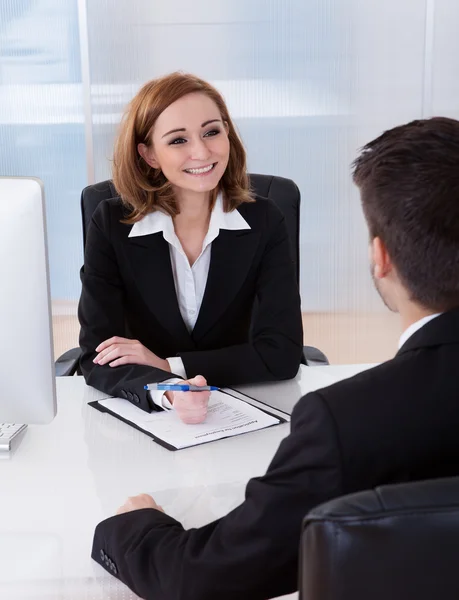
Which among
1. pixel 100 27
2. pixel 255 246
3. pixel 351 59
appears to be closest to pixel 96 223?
pixel 255 246

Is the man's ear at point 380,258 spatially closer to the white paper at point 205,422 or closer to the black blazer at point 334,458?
the black blazer at point 334,458

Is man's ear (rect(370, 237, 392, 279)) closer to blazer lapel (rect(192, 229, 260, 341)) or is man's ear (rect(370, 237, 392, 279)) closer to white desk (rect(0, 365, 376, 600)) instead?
white desk (rect(0, 365, 376, 600))

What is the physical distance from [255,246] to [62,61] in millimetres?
2210

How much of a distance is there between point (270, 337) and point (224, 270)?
28 cm

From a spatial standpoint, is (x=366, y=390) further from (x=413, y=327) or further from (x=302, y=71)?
(x=302, y=71)

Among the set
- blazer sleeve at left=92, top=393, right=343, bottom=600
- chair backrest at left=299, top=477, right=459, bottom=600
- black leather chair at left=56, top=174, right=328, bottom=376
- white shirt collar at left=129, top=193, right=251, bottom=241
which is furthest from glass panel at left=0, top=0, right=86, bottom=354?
chair backrest at left=299, top=477, right=459, bottom=600

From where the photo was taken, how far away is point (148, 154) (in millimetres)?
2328

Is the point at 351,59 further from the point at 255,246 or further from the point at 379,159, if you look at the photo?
the point at 379,159

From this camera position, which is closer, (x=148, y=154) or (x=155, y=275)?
(x=155, y=275)

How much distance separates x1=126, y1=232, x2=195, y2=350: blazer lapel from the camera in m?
2.21

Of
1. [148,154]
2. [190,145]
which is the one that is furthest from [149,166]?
[190,145]

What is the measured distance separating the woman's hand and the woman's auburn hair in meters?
0.41

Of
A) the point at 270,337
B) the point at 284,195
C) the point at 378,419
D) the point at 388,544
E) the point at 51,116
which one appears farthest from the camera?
the point at 51,116

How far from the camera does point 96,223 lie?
2.23 metres
